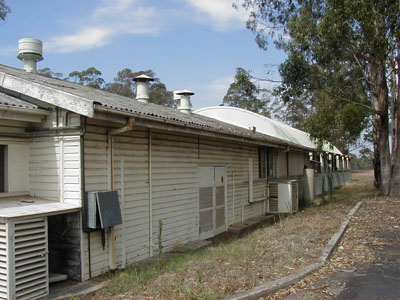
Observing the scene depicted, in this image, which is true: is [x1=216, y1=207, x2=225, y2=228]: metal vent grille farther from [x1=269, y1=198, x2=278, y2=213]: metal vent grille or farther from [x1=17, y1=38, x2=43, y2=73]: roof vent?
[x1=17, y1=38, x2=43, y2=73]: roof vent

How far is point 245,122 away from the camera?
69.0ft

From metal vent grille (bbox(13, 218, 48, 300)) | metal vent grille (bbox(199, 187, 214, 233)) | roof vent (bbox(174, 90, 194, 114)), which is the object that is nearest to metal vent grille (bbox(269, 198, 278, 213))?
roof vent (bbox(174, 90, 194, 114))

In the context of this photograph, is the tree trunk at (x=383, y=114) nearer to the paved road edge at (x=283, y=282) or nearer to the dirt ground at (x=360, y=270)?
the dirt ground at (x=360, y=270)

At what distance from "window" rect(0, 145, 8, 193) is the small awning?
0.24 meters

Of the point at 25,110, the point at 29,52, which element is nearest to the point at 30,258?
the point at 25,110

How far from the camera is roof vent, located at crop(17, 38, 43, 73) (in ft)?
32.5

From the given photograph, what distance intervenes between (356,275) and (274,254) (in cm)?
140

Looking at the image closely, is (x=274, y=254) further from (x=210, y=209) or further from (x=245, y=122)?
(x=245, y=122)

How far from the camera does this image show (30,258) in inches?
212

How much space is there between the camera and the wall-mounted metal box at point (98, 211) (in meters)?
6.20

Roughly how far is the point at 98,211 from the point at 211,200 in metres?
4.78

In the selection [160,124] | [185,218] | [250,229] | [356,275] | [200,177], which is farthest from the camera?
[250,229]

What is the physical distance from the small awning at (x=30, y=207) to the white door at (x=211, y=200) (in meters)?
4.44

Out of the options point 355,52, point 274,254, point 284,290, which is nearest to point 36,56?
point 274,254
